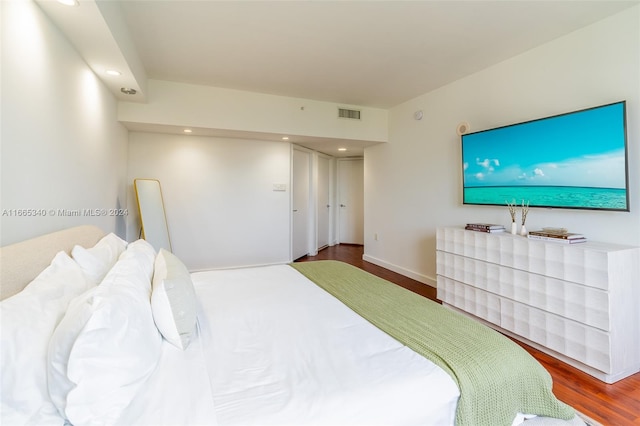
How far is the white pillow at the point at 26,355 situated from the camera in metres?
0.75

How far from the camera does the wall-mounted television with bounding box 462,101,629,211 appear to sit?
212 cm

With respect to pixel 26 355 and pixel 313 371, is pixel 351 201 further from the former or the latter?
pixel 26 355

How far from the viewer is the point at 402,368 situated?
1094 mm

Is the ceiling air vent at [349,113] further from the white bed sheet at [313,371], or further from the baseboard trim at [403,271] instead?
the white bed sheet at [313,371]

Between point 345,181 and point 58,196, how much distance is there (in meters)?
5.71

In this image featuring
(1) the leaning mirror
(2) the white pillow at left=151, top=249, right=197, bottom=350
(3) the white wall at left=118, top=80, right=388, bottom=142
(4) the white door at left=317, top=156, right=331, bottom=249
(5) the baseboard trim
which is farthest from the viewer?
(4) the white door at left=317, top=156, right=331, bottom=249

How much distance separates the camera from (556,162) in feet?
8.06

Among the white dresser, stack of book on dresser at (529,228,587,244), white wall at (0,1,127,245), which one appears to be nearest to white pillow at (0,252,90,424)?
white wall at (0,1,127,245)

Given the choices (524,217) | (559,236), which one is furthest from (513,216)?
(559,236)

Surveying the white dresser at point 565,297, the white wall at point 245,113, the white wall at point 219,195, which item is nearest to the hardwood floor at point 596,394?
the white dresser at point 565,297

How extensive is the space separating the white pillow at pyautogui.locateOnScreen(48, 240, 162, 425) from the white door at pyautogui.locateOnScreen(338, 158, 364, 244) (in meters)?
6.26

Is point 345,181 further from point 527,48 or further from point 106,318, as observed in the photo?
point 106,318

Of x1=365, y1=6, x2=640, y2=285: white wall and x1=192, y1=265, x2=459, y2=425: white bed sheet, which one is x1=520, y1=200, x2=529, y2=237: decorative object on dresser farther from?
x1=192, y1=265, x2=459, y2=425: white bed sheet

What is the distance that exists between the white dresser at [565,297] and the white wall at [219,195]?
2.96 meters
